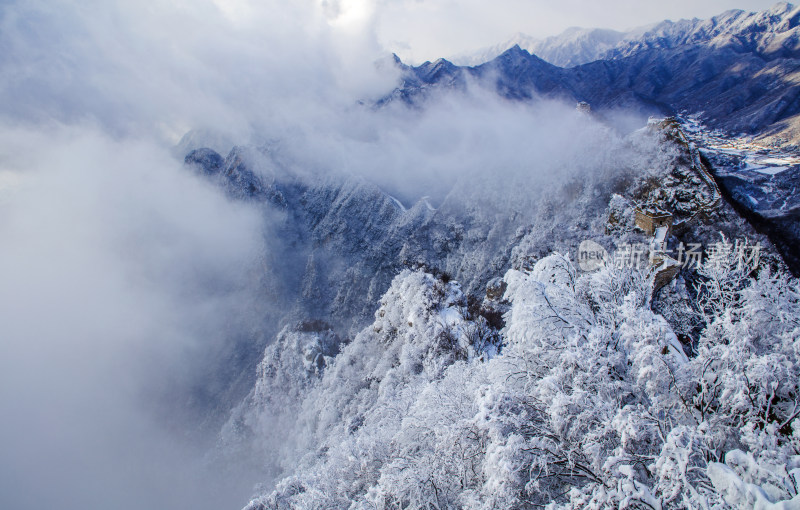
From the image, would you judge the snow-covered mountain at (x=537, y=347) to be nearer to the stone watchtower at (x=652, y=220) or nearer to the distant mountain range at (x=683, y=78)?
the stone watchtower at (x=652, y=220)

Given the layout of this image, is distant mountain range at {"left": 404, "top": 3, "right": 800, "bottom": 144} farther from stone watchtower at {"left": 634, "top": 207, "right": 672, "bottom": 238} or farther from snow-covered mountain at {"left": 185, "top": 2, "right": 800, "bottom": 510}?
stone watchtower at {"left": 634, "top": 207, "right": 672, "bottom": 238}

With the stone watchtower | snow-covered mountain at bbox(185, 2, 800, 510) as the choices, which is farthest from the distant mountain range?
the stone watchtower

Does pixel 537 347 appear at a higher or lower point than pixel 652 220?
higher

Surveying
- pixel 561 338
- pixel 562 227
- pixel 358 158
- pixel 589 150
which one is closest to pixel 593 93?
pixel 358 158

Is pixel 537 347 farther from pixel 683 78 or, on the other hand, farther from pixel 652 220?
pixel 683 78

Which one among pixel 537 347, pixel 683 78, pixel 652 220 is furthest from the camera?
pixel 683 78

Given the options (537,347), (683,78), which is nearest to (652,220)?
(537,347)

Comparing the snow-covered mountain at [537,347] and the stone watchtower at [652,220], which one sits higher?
the snow-covered mountain at [537,347]

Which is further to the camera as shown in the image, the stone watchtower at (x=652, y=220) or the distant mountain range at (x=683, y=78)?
the distant mountain range at (x=683, y=78)

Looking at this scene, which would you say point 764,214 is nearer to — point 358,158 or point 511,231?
point 511,231

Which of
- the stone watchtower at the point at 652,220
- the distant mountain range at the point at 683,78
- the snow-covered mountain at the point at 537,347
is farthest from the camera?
the distant mountain range at the point at 683,78

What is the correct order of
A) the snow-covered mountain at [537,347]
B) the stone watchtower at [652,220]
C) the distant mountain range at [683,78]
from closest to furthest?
the snow-covered mountain at [537,347], the stone watchtower at [652,220], the distant mountain range at [683,78]

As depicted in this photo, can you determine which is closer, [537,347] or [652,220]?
[537,347]

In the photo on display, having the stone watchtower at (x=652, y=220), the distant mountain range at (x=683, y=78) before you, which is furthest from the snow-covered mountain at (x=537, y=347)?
the distant mountain range at (x=683, y=78)
